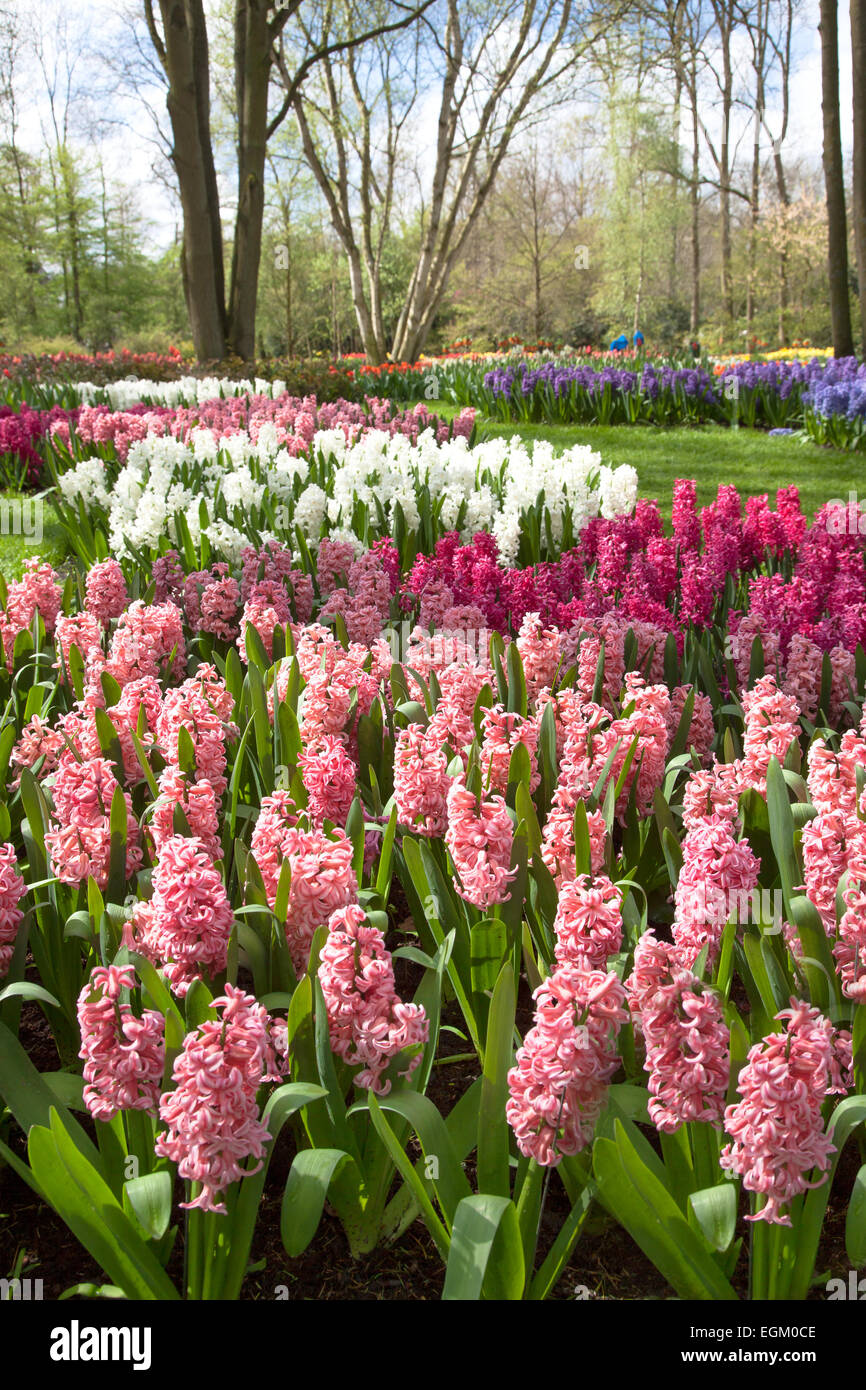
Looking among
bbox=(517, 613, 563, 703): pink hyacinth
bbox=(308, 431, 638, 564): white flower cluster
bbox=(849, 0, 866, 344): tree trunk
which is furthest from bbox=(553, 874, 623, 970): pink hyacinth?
bbox=(849, 0, 866, 344): tree trunk

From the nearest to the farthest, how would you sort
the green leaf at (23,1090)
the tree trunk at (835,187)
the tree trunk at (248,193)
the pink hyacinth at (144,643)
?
1. the green leaf at (23,1090)
2. the pink hyacinth at (144,643)
3. the tree trunk at (835,187)
4. the tree trunk at (248,193)

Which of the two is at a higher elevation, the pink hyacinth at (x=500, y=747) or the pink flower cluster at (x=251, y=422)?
the pink flower cluster at (x=251, y=422)

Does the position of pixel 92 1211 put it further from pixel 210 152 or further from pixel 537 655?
pixel 210 152

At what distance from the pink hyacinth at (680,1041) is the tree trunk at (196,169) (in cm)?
1371

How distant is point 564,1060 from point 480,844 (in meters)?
0.55

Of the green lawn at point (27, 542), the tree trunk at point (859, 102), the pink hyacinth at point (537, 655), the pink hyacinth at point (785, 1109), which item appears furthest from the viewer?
the tree trunk at point (859, 102)

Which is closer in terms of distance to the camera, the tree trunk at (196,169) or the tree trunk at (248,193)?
the tree trunk at (196,169)

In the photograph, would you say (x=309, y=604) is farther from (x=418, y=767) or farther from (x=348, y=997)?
(x=348, y=997)

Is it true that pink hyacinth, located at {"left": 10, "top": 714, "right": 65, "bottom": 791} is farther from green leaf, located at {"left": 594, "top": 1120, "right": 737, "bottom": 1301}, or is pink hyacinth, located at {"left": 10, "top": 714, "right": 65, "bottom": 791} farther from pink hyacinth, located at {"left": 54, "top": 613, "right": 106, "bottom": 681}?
green leaf, located at {"left": 594, "top": 1120, "right": 737, "bottom": 1301}

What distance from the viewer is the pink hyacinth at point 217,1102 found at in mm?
1258

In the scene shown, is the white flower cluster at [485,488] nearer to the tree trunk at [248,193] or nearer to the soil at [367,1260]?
the soil at [367,1260]

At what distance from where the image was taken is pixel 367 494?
17.6 feet

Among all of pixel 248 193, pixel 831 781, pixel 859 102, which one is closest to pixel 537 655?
pixel 831 781

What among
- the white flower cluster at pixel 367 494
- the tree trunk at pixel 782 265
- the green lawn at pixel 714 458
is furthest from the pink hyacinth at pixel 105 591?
the tree trunk at pixel 782 265
